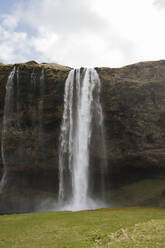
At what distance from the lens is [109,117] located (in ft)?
129

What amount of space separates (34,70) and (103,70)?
11.6 m

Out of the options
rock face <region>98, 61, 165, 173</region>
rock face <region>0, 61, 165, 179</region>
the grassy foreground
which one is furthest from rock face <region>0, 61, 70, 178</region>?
the grassy foreground

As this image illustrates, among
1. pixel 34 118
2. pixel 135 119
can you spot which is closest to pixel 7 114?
pixel 34 118

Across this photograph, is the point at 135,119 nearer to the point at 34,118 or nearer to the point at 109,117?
the point at 109,117

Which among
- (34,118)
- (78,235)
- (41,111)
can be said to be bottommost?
(78,235)

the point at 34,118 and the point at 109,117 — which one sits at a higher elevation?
the point at 34,118

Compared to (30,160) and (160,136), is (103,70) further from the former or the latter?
(30,160)

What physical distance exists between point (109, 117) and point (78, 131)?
5248 mm

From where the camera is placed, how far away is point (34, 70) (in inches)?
1689

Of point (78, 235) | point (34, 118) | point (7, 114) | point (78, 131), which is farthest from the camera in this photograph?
point (7, 114)

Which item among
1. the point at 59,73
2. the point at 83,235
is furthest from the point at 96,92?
the point at 83,235

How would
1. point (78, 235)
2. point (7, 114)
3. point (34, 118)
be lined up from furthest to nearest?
1. point (7, 114)
2. point (34, 118)
3. point (78, 235)

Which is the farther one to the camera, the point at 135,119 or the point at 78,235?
the point at 135,119

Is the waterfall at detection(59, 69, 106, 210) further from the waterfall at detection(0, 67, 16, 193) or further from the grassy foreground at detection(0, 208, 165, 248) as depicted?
the grassy foreground at detection(0, 208, 165, 248)
